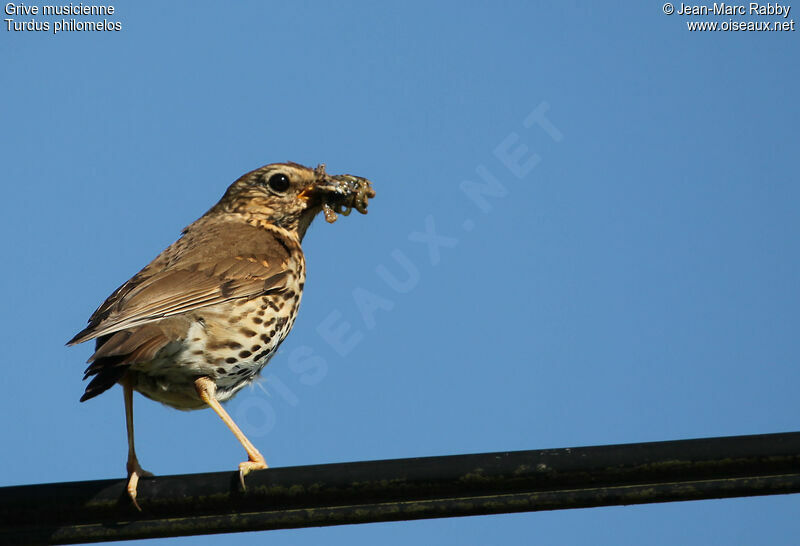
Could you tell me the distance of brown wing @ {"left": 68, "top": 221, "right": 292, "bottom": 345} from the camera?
636cm

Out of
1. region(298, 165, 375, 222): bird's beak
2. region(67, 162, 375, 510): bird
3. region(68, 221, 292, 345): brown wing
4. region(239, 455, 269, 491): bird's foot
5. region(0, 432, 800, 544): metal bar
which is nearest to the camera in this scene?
region(0, 432, 800, 544): metal bar

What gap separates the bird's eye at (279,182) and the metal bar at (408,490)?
4468mm

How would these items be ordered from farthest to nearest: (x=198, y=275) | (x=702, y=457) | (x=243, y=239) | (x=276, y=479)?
(x=243, y=239), (x=198, y=275), (x=276, y=479), (x=702, y=457)

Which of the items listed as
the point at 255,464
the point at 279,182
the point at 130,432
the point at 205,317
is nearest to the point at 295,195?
the point at 279,182

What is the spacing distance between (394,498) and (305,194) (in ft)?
15.9

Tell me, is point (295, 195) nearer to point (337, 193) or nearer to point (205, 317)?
point (337, 193)

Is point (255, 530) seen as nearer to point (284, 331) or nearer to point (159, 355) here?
point (159, 355)

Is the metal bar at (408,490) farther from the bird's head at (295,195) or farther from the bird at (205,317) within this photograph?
the bird's head at (295,195)

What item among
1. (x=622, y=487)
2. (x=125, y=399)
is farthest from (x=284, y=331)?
(x=622, y=487)

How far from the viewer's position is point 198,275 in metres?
7.12

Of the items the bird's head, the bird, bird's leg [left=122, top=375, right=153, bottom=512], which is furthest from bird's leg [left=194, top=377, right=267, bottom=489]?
the bird's head

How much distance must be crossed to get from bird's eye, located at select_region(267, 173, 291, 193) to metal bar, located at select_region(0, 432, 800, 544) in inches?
176

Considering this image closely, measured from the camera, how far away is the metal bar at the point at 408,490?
3996 millimetres

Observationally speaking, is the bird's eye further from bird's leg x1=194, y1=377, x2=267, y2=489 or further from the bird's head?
bird's leg x1=194, y1=377, x2=267, y2=489
